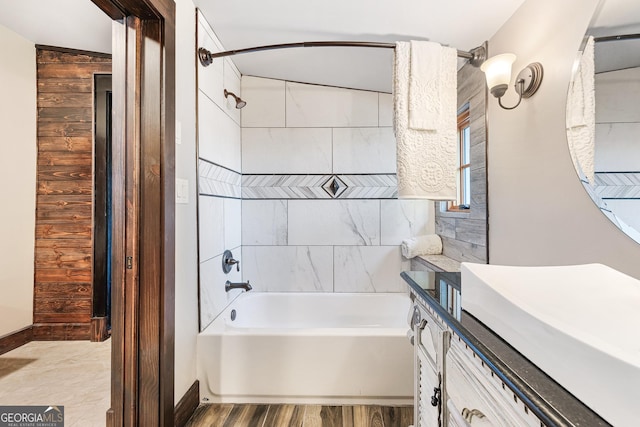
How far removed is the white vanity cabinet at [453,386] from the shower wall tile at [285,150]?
176 cm

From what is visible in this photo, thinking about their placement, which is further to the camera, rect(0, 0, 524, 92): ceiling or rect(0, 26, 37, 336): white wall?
rect(0, 26, 37, 336): white wall

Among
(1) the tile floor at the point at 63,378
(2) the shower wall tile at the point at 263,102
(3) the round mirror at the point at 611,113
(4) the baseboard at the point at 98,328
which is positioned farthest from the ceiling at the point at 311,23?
(1) the tile floor at the point at 63,378

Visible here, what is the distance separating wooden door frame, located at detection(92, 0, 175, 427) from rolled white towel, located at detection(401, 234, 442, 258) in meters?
1.84

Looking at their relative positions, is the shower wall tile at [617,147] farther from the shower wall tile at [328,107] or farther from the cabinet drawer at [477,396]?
the shower wall tile at [328,107]

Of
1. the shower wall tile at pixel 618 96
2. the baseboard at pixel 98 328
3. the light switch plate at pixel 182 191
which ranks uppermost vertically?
the shower wall tile at pixel 618 96

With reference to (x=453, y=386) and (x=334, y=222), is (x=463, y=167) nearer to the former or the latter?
(x=334, y=222)

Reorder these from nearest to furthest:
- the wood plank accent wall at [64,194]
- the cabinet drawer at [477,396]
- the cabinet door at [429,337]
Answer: the cabinet drawer at [477,396]
the cabinet door at [429,337]
the wood plank accent wall at [64,194]

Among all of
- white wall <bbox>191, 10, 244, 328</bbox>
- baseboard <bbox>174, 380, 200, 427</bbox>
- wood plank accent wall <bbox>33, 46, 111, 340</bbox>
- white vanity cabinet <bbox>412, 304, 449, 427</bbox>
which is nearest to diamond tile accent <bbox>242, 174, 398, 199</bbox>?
white wall <bbox>191, 10, 244, 328</bbox>

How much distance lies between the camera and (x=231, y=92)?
2.32 meters

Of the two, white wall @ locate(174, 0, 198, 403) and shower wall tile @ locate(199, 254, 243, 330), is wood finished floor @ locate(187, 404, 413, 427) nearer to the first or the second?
white wall @ locate(174, 0, 198, 403)

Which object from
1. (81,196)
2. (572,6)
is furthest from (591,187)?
(81,196)

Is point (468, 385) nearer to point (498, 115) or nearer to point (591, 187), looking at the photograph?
point (591, 187)

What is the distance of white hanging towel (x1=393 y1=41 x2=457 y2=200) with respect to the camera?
1.70 metres

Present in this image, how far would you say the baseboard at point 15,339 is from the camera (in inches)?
75.1
